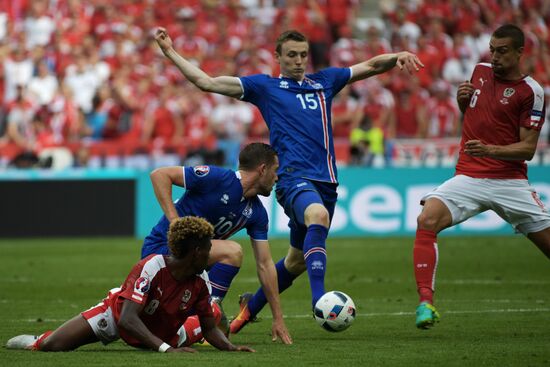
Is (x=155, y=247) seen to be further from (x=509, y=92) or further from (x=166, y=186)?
(x=509, y=92)

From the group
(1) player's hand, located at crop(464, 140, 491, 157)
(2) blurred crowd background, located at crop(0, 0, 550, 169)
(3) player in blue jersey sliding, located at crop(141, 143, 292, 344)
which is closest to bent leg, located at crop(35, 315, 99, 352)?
(3) player in blue jersey sliding, located at crop(141, 143, 292, 344)

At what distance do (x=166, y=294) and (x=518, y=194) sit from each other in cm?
325

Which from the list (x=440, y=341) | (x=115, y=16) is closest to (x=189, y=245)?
(x=440, y=341)

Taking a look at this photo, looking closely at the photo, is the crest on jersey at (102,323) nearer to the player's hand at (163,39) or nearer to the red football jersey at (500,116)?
the player's hand at (163,39)

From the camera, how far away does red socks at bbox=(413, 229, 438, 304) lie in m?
8.80

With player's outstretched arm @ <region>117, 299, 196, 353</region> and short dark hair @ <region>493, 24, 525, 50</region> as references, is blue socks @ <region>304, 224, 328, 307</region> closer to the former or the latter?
player's outstretched arm @ <region>117, 299, 196, 353</region>

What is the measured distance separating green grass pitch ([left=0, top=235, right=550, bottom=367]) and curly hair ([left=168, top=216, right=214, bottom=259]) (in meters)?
0.73

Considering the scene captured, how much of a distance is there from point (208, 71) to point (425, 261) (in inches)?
637

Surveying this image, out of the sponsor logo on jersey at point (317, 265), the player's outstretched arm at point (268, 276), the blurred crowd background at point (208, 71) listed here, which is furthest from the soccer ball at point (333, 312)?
the blurred crowd background at point (208, 71)

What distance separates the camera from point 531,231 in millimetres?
9328

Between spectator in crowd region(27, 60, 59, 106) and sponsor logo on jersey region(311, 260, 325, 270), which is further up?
spectator in crowd region(27, 60, 59, 106)

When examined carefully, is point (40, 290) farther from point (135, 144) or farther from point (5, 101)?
point (5, 101)

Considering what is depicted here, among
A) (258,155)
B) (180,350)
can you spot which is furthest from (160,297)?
(258,155)

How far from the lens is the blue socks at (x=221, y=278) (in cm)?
883
